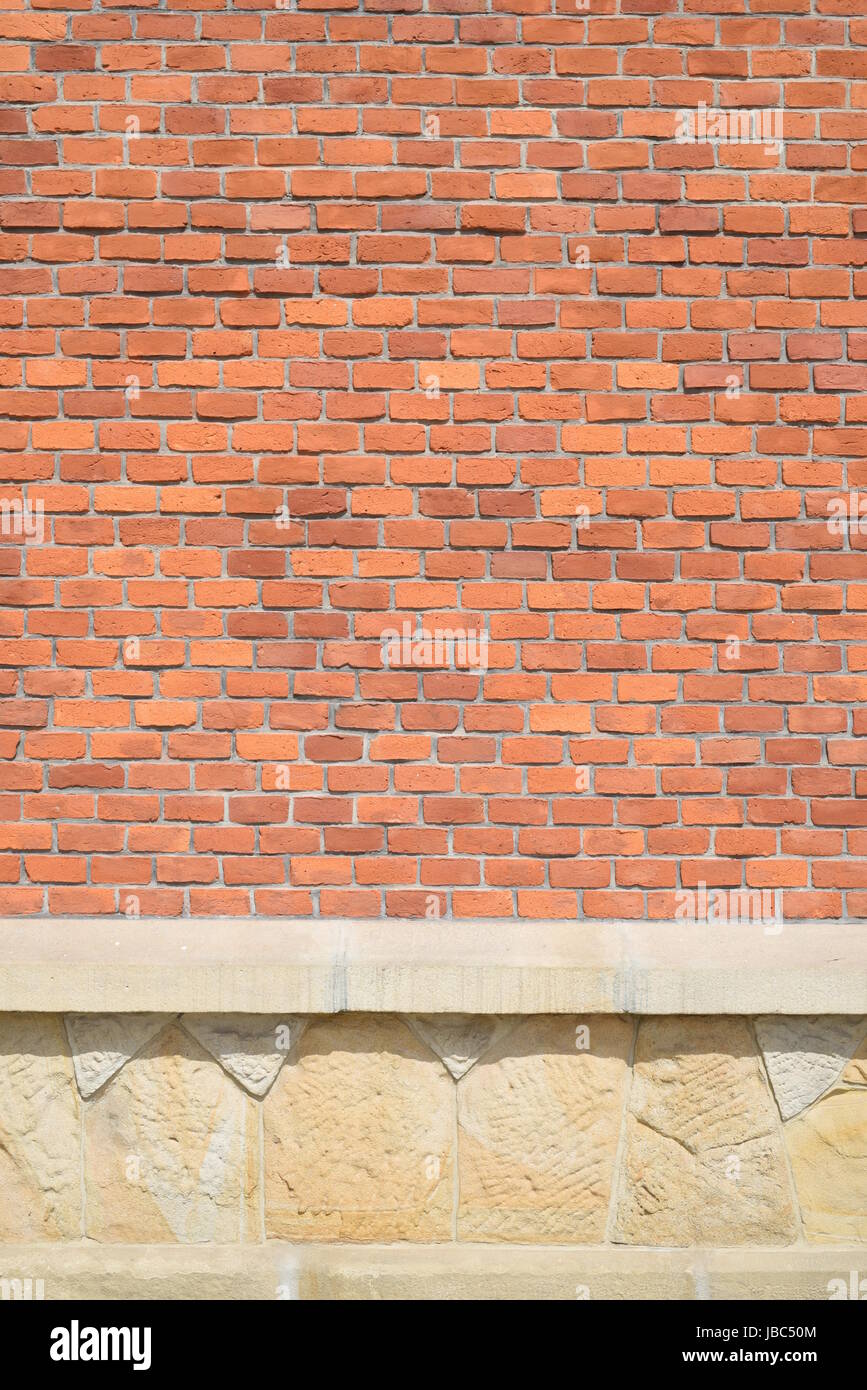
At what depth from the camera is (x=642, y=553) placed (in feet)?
9.00

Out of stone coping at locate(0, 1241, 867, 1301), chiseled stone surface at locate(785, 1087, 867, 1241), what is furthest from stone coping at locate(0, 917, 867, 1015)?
stone coping at locate(0, 1241, 867, 1301)

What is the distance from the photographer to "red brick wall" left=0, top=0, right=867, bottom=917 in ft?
8.91

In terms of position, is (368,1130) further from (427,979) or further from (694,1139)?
(694,1139)

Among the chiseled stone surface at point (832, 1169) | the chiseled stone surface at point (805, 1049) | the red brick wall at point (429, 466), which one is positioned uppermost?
the red brick wall at point (429, 466)

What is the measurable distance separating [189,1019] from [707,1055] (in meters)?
1.28

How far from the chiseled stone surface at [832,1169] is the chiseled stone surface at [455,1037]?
799 millimetres

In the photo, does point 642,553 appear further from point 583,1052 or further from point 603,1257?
point 603,1257

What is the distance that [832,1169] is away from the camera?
2672 mm

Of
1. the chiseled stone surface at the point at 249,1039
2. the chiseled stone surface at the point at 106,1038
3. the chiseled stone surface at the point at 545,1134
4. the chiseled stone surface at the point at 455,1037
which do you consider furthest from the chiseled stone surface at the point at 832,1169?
the chiseled stone surface at the point at 106,1038

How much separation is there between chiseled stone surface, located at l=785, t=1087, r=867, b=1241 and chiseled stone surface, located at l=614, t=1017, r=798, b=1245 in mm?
63

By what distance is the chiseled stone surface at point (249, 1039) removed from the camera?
8.69ft

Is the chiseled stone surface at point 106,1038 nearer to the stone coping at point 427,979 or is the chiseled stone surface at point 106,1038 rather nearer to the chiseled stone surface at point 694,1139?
the stone coping at point 427,979

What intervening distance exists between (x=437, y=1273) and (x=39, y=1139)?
104cm

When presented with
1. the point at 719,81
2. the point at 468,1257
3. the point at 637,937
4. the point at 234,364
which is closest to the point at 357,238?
the point at 234,364
